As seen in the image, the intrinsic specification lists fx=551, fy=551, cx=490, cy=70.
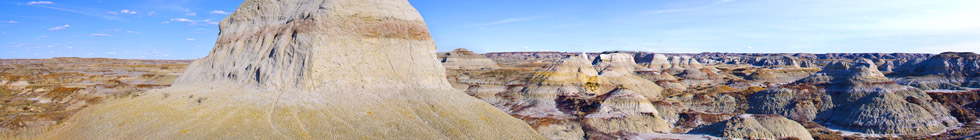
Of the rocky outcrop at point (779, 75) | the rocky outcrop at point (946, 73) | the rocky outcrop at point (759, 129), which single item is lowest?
the rocky outcrop at point (759, 129)

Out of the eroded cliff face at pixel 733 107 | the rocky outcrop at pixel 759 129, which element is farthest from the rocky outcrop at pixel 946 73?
the rocky outcrop at pixel 759 129

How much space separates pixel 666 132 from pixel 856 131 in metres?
19.1

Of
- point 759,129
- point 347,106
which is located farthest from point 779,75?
point 347,106

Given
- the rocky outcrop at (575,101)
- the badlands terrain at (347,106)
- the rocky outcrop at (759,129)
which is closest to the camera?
the badlands terrain at (347,106)

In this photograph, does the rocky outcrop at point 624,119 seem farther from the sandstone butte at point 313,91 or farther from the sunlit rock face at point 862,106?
the sunlit rock face at point 862,106

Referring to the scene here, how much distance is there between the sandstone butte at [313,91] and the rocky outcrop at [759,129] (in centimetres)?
1729

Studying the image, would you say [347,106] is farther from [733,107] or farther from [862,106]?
[862,106]

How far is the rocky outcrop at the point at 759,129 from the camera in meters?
39.1

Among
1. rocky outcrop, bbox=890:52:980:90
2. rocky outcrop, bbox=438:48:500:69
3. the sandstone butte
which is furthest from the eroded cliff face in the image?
rocky outcrop, bbox=438:48:500:69

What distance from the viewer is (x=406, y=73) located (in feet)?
108

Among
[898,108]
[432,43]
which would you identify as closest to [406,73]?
[432,43]

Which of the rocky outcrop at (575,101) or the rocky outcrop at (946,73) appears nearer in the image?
the rocky outcrop at (575,101)

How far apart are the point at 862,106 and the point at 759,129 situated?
2105cm

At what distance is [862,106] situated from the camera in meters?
52.8
